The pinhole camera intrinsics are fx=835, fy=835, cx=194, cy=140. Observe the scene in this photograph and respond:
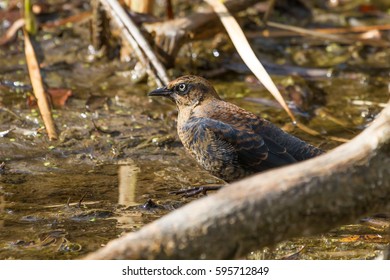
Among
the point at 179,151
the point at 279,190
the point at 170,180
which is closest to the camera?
the point at 279,190

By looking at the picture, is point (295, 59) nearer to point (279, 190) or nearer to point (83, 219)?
point (83, 219)

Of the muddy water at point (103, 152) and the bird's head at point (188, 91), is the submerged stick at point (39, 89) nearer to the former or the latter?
the muddy water at point (103, 152)

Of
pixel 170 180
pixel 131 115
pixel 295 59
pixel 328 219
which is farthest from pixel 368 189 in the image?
pixel 295 59

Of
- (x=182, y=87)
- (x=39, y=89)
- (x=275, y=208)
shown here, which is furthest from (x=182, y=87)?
(x=275, y=208)

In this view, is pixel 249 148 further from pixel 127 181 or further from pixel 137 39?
pixel 137 39
